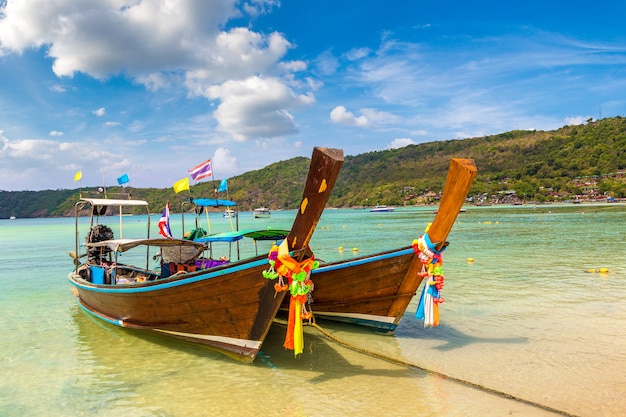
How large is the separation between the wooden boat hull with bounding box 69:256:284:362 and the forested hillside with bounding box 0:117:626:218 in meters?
62.0

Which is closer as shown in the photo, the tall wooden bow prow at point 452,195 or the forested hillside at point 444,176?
the tall wooden bow prow at point 452,195

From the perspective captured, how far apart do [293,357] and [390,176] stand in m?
131

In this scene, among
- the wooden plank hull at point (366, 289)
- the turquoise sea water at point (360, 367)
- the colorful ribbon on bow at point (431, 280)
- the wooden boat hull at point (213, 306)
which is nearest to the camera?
the turquoise sea water at point (360, 367)

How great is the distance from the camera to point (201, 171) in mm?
10914

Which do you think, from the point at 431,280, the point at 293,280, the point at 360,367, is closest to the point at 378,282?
the point at 431,280

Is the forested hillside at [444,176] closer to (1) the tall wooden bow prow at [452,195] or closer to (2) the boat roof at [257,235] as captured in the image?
(2) the boat roof at [257,235]

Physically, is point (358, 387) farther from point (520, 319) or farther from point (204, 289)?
point (520, 319)

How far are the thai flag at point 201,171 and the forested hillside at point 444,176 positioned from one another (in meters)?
58.6

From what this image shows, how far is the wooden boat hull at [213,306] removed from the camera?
5.87 metres

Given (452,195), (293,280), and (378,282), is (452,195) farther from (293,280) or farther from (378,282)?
(293,280)

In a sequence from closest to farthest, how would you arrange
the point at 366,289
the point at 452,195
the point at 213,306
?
the point at 452,195 < the point at 213,306 < the point at 366,289

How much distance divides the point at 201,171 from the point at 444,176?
373 ft

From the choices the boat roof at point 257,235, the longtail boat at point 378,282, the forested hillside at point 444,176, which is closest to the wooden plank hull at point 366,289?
the longtail boat at point 378,282

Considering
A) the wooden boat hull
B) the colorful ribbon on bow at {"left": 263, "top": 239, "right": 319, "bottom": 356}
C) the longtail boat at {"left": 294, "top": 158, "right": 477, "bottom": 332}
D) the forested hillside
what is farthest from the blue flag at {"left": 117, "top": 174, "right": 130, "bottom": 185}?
the forested hillside
